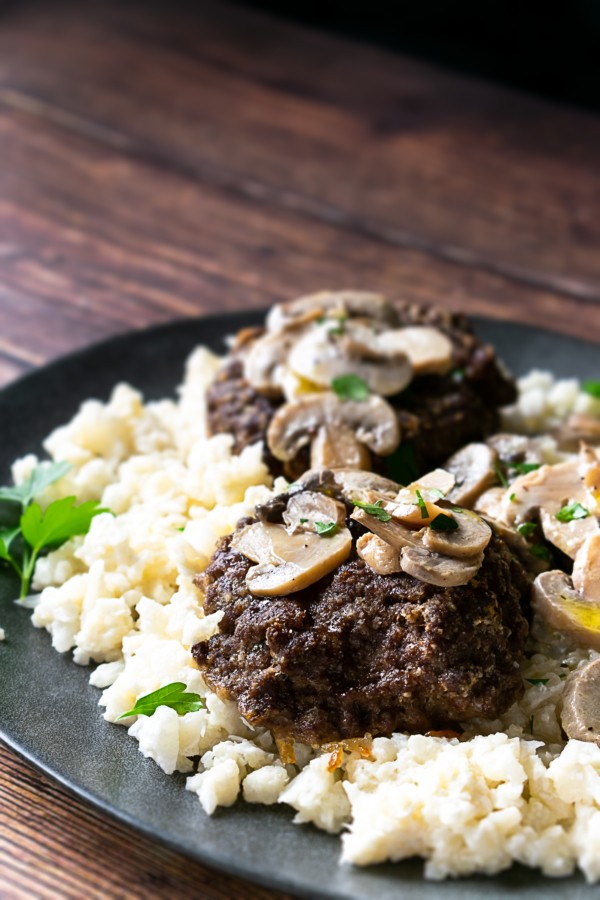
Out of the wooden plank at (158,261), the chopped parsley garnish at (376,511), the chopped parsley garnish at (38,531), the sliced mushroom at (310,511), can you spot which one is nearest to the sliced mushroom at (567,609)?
the chopped parsley garnish at (376,511)

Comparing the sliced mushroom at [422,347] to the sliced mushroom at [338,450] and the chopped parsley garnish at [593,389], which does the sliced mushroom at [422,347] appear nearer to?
the sliced mushroom at [338,450]

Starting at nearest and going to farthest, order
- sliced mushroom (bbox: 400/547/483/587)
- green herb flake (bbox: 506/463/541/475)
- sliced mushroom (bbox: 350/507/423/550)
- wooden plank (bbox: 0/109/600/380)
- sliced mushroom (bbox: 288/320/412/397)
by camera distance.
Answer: sliced mushroom (bbox: 400/547/483/587)
sliced mushroom (bbox: 350/507/423/550)
green herb flake (bbox: 506/463/541/475)
sliced mushroom (bbox: 288/320/412/397)
wooden plank (bbox: 0/109/600/380)

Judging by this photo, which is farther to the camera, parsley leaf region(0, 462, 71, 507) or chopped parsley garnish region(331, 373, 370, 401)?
chopped parsley garnish region(331, 373, 370, 401)

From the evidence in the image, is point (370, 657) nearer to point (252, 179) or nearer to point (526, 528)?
point (526, 528)

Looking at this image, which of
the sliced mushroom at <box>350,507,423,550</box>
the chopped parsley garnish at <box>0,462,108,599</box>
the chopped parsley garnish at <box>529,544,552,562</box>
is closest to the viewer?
the sliced mushroom at <box>350,507,423,550</box>

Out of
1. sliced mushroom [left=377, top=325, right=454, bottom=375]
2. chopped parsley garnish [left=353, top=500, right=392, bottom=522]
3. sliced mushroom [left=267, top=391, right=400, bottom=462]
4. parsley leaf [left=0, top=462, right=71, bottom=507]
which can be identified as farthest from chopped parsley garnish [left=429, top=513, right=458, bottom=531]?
parsley leaf [left=0, top=462, right=71, bottom=507]

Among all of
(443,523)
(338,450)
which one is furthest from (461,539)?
(338,450)

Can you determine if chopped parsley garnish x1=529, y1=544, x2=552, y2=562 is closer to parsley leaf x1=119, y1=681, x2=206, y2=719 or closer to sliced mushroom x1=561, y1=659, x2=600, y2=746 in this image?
sliced mushroom x1=561, y1=659, x2=600, y2=746
